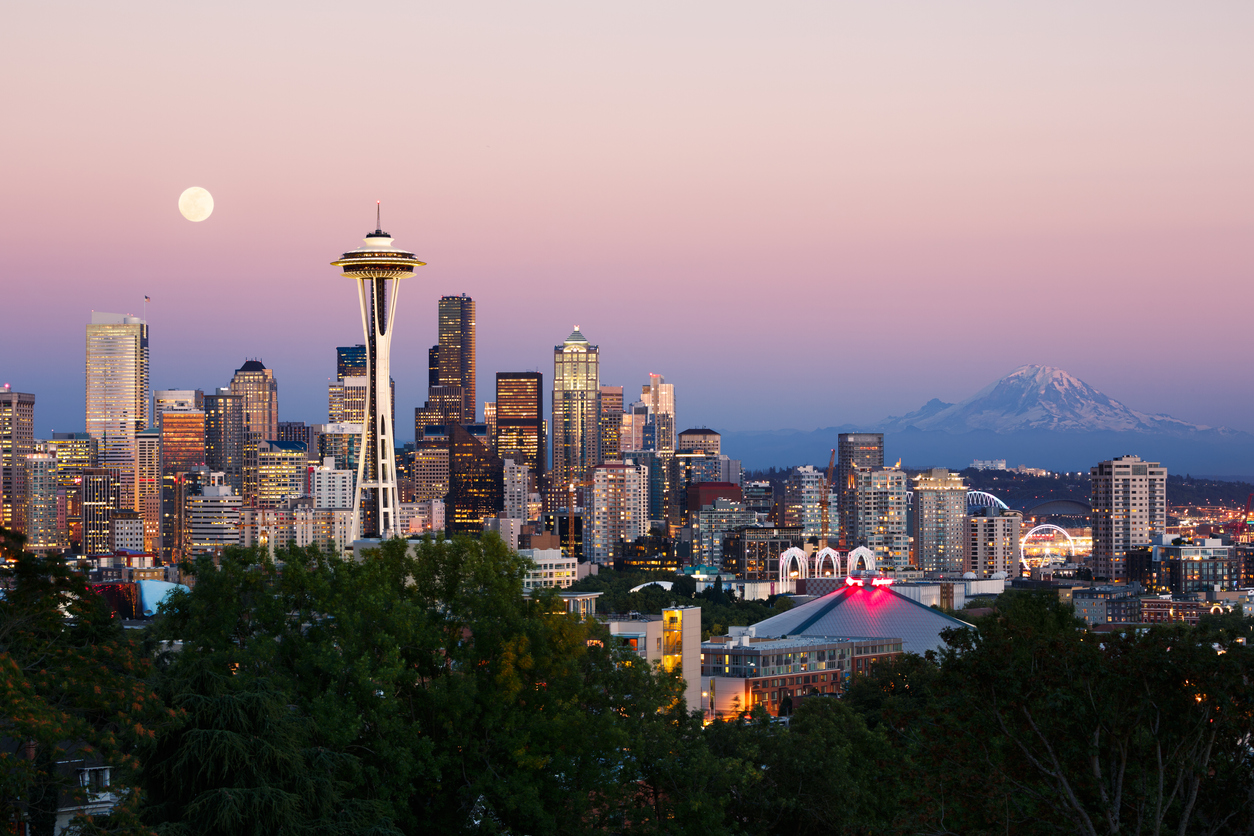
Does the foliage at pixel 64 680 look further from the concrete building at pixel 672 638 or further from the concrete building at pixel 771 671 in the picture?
the concrete building at pixel 771 671

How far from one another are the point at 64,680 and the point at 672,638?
243 feet

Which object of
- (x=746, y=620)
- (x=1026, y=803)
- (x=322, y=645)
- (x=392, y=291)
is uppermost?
(x=392, y=291)

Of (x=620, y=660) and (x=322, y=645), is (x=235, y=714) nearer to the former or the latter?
(x=322, y=645)

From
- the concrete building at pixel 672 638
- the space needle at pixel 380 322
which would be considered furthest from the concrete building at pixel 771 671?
the space needle at pixel 380 322

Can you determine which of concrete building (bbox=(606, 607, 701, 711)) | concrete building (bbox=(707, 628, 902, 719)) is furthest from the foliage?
concrete building (bbox=(707, 628, 902, 719))

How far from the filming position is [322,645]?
1242 inches

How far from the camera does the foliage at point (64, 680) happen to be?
74.0 feet

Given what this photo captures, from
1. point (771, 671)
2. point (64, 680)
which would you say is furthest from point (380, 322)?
point (64, 680)

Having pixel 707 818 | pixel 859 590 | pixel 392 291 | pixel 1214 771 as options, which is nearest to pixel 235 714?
pixel 707 818

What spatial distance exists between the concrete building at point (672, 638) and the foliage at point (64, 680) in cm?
6642

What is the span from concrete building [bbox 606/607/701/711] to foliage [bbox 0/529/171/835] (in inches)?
2615

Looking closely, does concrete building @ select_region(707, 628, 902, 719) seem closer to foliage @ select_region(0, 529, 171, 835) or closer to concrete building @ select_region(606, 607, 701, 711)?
concrete building @ select_region(606, 607, 701, 711)

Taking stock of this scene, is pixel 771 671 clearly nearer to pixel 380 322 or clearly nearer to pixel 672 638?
pixel 672 638

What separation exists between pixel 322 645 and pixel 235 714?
498 cm
